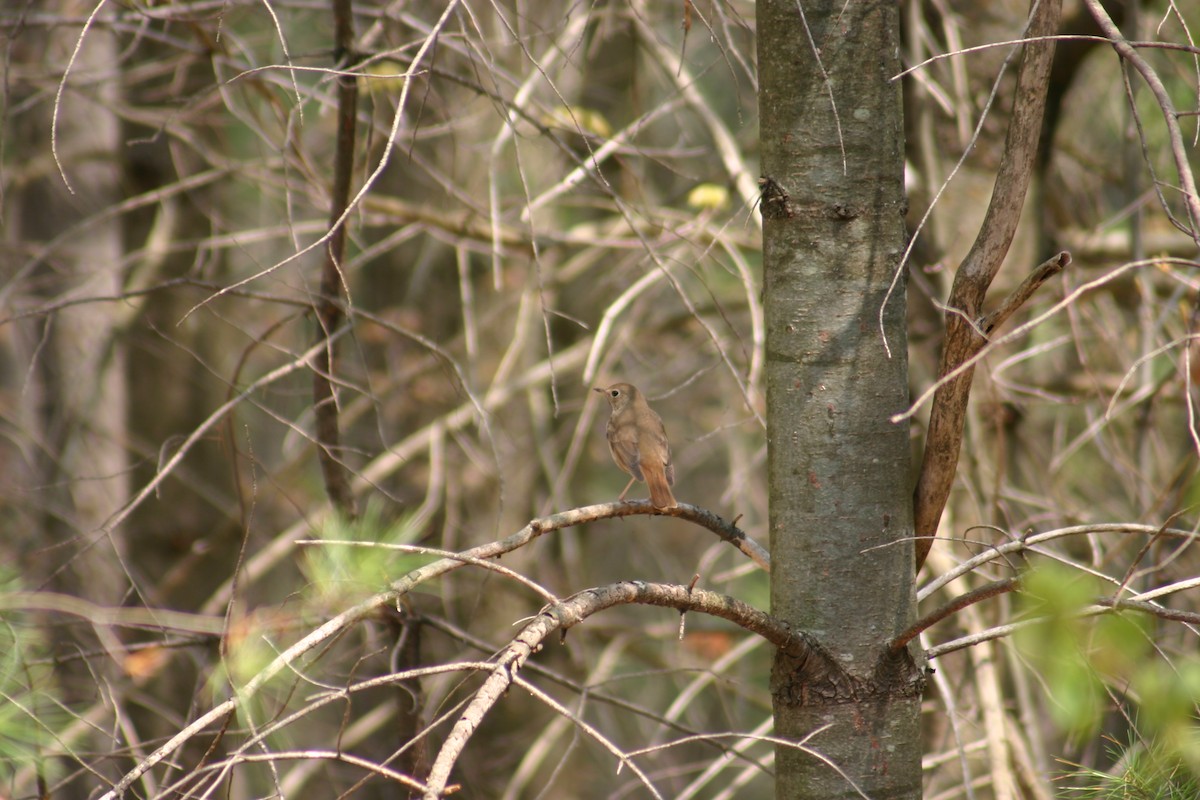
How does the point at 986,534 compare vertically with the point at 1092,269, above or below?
below

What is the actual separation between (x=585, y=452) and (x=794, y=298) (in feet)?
14.4

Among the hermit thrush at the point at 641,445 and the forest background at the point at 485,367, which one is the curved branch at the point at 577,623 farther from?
the hermit thrush at the point at 641,445

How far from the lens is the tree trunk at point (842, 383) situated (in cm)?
186

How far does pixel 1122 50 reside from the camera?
4.88 ft

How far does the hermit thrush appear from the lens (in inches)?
143

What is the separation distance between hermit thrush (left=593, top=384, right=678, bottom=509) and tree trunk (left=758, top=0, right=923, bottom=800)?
1.57m

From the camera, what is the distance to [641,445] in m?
3.82

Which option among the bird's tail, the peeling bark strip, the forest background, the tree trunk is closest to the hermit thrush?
the bird's tail

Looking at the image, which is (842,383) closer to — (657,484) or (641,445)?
(657,484)

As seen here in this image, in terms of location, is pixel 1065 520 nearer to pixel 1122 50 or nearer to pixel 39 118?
pixel 1122 50

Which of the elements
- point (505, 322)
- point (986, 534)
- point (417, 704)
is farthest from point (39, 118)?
point (986, 534)

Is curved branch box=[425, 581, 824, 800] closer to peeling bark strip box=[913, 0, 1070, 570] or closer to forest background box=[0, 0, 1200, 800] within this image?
forest background box=[0, 0, 1200, 800]

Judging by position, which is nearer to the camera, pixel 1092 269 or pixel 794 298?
pixel 794 298

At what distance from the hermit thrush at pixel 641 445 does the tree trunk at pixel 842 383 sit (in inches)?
62.0
